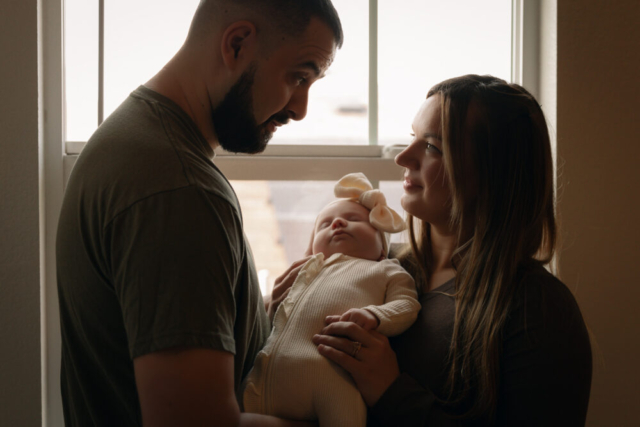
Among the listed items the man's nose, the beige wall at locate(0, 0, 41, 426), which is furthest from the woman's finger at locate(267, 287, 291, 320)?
the beige wall at locate(0, 0, 41, 426)

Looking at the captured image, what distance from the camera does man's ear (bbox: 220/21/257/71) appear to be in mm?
1069

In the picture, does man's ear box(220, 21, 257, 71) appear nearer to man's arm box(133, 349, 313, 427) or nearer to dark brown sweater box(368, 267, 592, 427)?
man's arm box(133, 349, 313, 427)

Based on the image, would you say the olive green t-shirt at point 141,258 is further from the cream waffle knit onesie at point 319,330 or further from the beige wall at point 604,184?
the beige wall at point 604,184

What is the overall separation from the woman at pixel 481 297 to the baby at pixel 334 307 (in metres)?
0.05

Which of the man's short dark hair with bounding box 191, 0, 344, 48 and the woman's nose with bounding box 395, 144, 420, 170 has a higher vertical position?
the man's short dark hair with bounding box 191, 0, 344, 48

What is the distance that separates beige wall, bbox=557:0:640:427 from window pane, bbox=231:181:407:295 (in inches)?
25.2

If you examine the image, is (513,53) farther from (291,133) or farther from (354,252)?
(354,252)

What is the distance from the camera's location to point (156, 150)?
3.00 ft

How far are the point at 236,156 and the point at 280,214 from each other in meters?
0.28

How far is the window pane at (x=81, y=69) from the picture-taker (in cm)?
187

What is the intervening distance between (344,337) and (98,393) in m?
0.57

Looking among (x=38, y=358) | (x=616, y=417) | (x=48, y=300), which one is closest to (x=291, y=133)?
(x=48, y=300)

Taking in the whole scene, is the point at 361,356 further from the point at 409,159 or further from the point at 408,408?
the point at 409,159

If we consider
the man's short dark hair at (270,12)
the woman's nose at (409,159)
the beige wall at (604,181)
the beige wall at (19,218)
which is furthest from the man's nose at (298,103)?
the beige wall at (604,181)
